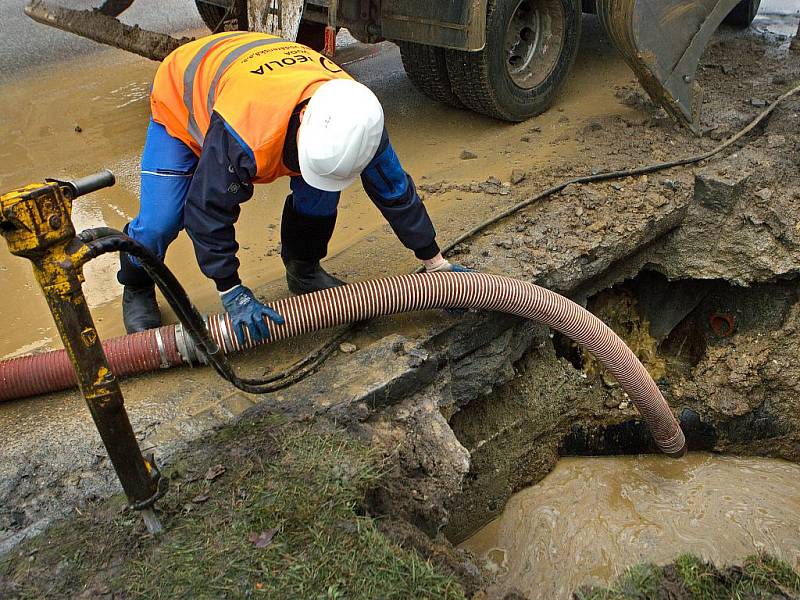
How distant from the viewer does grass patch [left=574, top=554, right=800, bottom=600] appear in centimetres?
253

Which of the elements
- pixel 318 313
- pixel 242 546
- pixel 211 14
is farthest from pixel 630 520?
pixel 211 14

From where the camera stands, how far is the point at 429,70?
216 inches

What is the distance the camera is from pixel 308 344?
338 cm

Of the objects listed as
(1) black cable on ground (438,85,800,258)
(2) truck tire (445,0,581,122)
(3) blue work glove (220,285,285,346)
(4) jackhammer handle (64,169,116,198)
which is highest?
(4) jackhammer handle (64,169,116,198)

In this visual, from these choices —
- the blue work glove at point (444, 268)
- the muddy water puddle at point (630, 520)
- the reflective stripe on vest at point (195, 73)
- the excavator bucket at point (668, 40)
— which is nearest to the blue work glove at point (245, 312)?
the reflective stripe on vest at point (195, 73)

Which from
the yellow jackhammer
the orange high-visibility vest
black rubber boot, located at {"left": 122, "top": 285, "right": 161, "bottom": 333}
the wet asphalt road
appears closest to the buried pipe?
black rubber boot, located at {"left": 122, "top": 285, "right": 161, "bottom": 333}

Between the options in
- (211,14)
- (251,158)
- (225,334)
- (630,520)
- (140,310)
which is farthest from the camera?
(211,14)

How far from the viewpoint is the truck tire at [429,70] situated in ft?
17.6

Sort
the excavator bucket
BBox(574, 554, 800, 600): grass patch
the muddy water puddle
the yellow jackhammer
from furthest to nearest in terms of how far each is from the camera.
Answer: the excavator bucket < the muddy water puddle < BBox(574, 554, 800, 600): grass patch < the yellow jackhammer

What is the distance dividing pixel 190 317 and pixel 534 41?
4156 mm

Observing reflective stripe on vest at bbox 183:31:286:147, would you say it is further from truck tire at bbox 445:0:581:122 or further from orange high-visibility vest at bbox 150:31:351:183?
truck tire at bbox 445:0:581:122

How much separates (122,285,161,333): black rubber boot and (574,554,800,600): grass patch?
7.48ft

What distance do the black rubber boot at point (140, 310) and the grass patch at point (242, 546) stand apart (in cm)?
104

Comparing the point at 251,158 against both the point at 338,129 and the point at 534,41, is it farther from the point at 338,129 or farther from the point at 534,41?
the point at 534,41
